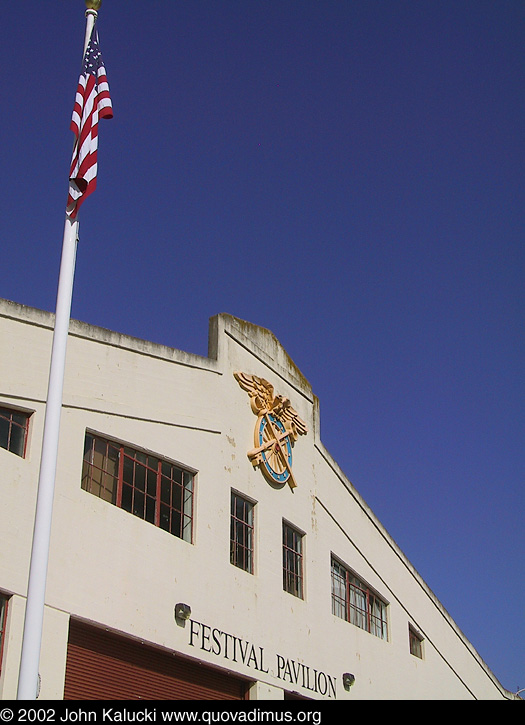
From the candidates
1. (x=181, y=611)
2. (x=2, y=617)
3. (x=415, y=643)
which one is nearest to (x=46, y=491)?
(x=2, y=617)

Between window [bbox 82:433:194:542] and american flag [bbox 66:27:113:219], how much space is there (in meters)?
5.69

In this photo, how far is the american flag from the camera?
1216 centimetres

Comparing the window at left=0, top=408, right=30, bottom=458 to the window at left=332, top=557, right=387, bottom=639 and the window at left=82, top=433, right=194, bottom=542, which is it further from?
the window at left=332, top=557, right=387, bottom=639

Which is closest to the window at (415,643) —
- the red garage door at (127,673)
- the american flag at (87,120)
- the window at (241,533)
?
the window at (241,533)

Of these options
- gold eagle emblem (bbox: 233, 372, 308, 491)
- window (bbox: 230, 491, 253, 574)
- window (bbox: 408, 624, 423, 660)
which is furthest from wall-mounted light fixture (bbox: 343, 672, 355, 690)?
window (bbox: 408, 624, 423, 660)

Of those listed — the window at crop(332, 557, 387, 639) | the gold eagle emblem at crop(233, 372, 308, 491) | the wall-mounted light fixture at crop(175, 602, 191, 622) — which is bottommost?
the wall-mounted light fixture at crop(175, 602, 191, 622)

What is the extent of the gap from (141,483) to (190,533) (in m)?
1.54

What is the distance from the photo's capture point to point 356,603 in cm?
2316

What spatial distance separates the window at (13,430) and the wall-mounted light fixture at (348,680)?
1023cm

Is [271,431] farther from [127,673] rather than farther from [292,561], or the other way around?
[127,673]

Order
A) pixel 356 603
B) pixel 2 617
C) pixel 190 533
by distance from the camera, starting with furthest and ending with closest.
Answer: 1. pixel 356 603
2. pixel 190 533
3. pixel 2 617
